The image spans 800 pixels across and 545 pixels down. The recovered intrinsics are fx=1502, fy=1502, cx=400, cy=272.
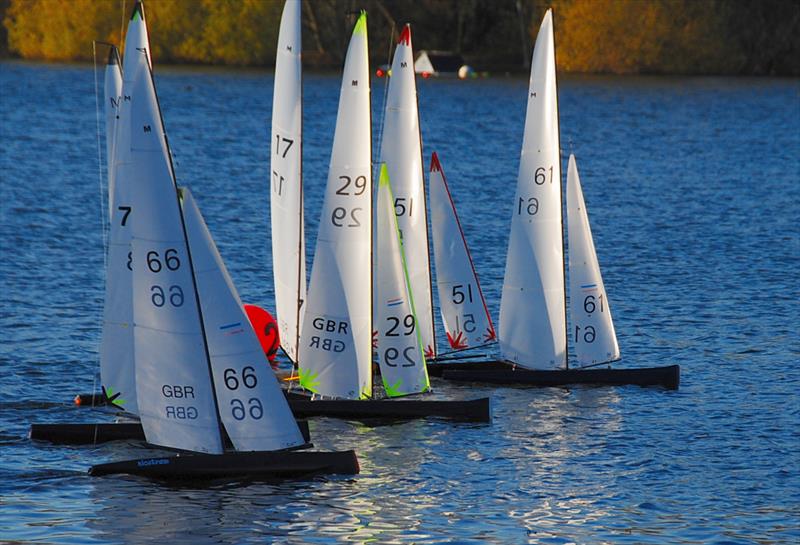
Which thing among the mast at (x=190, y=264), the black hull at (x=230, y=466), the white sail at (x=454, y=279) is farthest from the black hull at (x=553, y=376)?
the mast at (x=190, y=264)

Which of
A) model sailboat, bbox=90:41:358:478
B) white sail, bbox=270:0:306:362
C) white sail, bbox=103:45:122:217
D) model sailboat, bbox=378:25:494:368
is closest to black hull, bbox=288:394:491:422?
model sailboat, bbox=378:25:494:368

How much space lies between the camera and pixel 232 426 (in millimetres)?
26672

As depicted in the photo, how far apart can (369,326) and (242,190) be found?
44.9 meters

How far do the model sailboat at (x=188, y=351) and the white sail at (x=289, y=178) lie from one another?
17.3 feet

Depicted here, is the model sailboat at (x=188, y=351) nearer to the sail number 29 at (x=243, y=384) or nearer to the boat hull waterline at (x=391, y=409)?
the sail number 29 at (x=243, y=384)

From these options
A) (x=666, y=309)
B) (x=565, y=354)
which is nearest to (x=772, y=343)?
(x=666, y=309)

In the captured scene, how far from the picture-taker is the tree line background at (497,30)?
A: 16312 centimetres

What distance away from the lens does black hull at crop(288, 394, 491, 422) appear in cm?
3078

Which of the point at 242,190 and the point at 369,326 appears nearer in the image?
the point at 369,326

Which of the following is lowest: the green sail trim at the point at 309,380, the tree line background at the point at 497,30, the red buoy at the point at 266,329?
the green sail trim at the point at 309,380

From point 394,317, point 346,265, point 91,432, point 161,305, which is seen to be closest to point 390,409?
point 394,317

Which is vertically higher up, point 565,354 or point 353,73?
point 353,73

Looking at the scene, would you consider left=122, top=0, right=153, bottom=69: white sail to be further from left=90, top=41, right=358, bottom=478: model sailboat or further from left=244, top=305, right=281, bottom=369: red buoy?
left=244, top=305, right=281, bottom=369: red buoy

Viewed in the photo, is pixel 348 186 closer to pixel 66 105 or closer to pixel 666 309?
pixel 666 309
